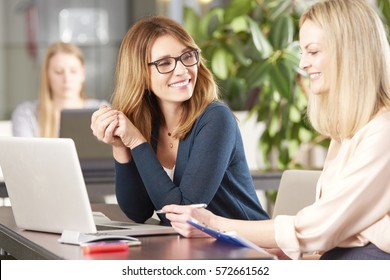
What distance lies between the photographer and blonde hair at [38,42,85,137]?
5191 mm

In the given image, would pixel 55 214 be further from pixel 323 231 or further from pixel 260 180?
pixel 260 180

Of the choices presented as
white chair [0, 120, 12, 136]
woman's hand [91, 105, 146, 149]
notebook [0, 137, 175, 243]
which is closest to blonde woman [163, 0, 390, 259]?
notebook [0, 137, 175, 243]

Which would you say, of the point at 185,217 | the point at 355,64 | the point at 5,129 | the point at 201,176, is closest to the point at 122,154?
the point at 201,176

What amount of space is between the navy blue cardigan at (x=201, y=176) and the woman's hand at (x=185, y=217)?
1.15 ft

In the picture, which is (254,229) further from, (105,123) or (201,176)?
(105,123)

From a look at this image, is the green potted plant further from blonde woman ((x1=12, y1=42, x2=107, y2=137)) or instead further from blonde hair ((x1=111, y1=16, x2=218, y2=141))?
blonde hair ((x1=111, y1=16, x2=218, y2=141))

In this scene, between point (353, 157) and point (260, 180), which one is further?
point (260, 180)

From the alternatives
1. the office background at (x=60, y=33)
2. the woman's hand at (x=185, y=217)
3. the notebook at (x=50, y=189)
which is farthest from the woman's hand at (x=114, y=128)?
the office background at (x=60, y=33)

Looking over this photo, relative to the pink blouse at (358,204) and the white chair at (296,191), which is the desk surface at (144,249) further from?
the white chair at (296,191)

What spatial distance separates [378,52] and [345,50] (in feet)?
0.23

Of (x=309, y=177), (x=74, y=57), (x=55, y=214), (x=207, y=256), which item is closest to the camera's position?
(x=207, y=256)

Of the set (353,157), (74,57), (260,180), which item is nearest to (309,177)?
(353,157)

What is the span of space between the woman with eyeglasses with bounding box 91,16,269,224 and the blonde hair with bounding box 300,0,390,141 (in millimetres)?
547

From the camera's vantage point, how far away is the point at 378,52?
6.41 ft
